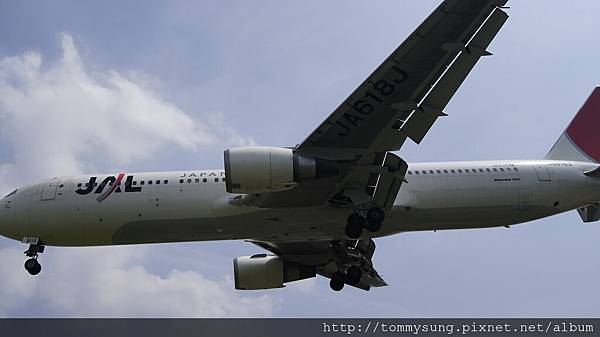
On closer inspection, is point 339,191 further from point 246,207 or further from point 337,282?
point 337,282

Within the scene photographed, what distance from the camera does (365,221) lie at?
20.1m

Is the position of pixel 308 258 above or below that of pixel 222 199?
below

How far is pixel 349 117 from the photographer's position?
18.4m

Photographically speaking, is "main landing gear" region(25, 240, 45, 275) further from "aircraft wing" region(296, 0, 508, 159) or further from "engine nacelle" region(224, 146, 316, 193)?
"aircraft wing" region(296, 0, 508, 159)

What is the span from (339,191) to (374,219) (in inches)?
47.8

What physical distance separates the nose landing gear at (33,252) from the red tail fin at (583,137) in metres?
15.9

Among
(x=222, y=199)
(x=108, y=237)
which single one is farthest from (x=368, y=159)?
(x=108, y=237)

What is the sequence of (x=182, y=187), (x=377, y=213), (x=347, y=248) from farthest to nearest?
(x=347, y=248) → (x=182, y=187) → (x=377, y=213)

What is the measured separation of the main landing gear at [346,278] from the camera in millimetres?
24422

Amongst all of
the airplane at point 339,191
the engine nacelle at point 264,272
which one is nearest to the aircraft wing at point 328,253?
the engine nacelle at point 264,272

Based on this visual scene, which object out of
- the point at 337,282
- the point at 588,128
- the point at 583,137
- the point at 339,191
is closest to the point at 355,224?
the point at 339,191

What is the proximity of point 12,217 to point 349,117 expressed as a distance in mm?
10639

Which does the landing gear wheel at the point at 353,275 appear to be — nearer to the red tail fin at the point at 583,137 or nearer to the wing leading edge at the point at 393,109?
the wing leading edge at the point at 393,109

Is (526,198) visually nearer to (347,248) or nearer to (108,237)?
(347,248)
